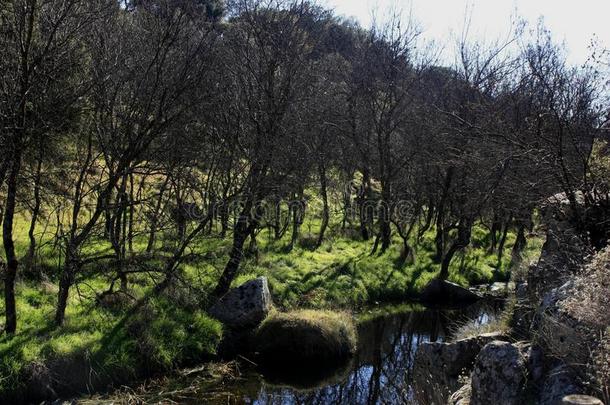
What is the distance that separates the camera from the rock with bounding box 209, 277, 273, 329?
1446cm

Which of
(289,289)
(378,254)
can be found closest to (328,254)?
(378,254)

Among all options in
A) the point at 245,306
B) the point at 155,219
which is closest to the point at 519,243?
the point at 245,306

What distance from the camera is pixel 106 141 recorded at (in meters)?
14.1

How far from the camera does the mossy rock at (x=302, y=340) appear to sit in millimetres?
13765

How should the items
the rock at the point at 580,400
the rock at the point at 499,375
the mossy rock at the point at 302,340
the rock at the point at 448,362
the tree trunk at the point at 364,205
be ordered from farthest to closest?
the tree trunk at the point at 364,205
the mossy rock at the point at 302,340
the rock at the point at 448,362
the rock at the point at 499,375
the rock at the point at 580,400

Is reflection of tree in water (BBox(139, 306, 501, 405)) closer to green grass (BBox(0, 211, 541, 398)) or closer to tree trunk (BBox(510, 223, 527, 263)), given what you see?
green grass (BBox(0, 211, 541, 398))

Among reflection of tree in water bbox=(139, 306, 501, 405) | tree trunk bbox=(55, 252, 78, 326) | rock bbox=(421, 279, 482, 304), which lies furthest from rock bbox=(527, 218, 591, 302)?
rock bbox=(421, 279, 482, 304)

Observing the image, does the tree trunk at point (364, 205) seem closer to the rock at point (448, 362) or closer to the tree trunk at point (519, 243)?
the tree trunk at point (519, 243)

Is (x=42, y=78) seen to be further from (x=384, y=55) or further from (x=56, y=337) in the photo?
(x=384, y=55)

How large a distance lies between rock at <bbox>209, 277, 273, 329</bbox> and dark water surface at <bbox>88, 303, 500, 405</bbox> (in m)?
1.41

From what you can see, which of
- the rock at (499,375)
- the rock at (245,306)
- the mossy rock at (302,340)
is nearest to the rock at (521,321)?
the rock at (499,375)

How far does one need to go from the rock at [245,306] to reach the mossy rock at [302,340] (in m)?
0.38

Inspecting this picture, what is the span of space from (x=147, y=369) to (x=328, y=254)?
460 inches

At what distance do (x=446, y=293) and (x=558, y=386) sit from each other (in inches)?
579
